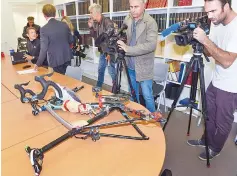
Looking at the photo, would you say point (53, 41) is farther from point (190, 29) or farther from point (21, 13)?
point (21, 13)

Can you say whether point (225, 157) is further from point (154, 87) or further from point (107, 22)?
point (107, 22)

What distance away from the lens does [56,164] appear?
2.69ft

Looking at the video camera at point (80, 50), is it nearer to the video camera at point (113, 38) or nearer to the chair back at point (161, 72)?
the chair back at point (161, 72)

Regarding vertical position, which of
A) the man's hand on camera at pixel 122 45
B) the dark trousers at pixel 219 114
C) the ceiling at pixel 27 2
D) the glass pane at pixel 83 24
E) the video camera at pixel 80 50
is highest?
the ceiling at pixel 27 2

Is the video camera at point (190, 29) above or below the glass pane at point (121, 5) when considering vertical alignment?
below

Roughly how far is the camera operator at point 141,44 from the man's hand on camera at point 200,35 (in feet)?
1.82

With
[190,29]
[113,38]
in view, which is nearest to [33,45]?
[113,38]

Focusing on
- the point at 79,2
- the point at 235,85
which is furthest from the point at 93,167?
the point at 79,2

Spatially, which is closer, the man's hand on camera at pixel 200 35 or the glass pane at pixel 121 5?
the man's hand on camera at pixel 200 35

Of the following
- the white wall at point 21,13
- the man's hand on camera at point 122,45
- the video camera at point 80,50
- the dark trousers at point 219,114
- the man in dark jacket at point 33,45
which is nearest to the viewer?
the dark trousers at point 219,114

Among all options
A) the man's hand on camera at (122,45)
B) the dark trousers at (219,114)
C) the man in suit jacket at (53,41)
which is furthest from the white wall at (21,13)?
the dark trousers at (219,114)

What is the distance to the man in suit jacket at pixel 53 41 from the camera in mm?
2547

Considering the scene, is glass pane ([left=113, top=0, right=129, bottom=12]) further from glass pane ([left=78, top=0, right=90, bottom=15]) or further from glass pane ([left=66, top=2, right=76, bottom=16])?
glass pane ([left=66, top=2, right=76, bottom=16])

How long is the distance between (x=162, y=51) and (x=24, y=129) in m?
2.35
